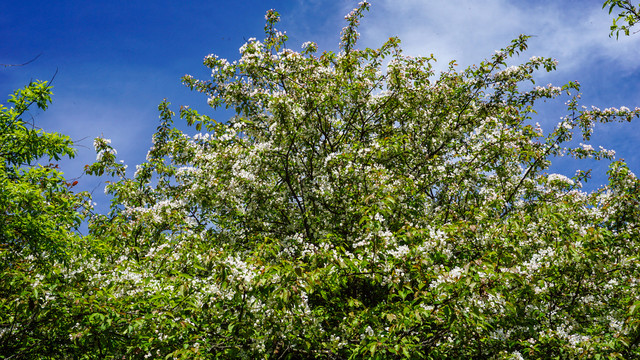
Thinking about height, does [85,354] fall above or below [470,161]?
below

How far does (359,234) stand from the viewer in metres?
7.46

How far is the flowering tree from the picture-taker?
5059mm

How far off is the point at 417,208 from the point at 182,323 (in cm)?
574

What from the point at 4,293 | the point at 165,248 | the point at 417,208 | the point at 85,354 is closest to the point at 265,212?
the point at 165,248

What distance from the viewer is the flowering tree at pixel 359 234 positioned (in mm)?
5059

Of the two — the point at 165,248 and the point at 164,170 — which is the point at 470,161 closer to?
the point at 165,248

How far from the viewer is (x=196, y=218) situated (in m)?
9.85

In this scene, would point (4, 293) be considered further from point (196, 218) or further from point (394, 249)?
point (394, 249)

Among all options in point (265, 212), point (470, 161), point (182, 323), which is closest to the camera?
point (182, 323)

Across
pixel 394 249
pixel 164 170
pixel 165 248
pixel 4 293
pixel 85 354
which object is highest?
pixel 164 170

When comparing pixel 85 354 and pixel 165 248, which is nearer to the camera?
pixel 85 354

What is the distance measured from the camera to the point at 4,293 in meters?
6.02

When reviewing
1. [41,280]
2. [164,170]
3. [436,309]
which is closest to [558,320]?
[436,309]

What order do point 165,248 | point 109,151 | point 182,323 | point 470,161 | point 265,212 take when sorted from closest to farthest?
1. point 182,323
2. point 165,248
3. point 265,212
4. point 470,161
5. point 109,151
